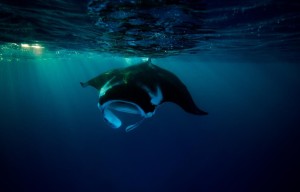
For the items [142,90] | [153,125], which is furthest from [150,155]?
[142,90]

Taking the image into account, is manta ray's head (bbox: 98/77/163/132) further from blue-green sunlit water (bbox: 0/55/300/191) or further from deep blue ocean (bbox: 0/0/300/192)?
blue-green sunlit water (bbox: 0/55/300/191)

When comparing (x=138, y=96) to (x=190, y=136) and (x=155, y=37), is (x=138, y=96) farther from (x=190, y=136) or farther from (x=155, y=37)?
(x=190, y=136)

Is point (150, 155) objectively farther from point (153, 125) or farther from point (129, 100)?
point (129, 100)

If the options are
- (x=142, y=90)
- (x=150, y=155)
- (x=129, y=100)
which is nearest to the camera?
(x=129, y=100)

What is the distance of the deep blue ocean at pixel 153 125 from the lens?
9.95m

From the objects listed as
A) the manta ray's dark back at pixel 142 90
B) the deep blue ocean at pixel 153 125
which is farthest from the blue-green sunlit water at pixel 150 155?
the manta ray's dark back at pixel 142 90

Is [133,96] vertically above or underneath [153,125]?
above

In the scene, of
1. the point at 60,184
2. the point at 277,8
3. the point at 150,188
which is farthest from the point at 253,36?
the point at 60,184

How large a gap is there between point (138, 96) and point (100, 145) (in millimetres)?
37398

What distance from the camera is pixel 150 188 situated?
102 feet

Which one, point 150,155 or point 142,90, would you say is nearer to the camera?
point 142,90

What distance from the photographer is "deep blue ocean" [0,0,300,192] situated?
995 centimetres

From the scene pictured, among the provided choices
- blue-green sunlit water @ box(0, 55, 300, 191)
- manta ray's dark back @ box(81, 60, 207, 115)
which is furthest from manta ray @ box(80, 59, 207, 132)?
blue-green sunlit water @ box(0, 55, 300, 191)

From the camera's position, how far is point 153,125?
151 feet
